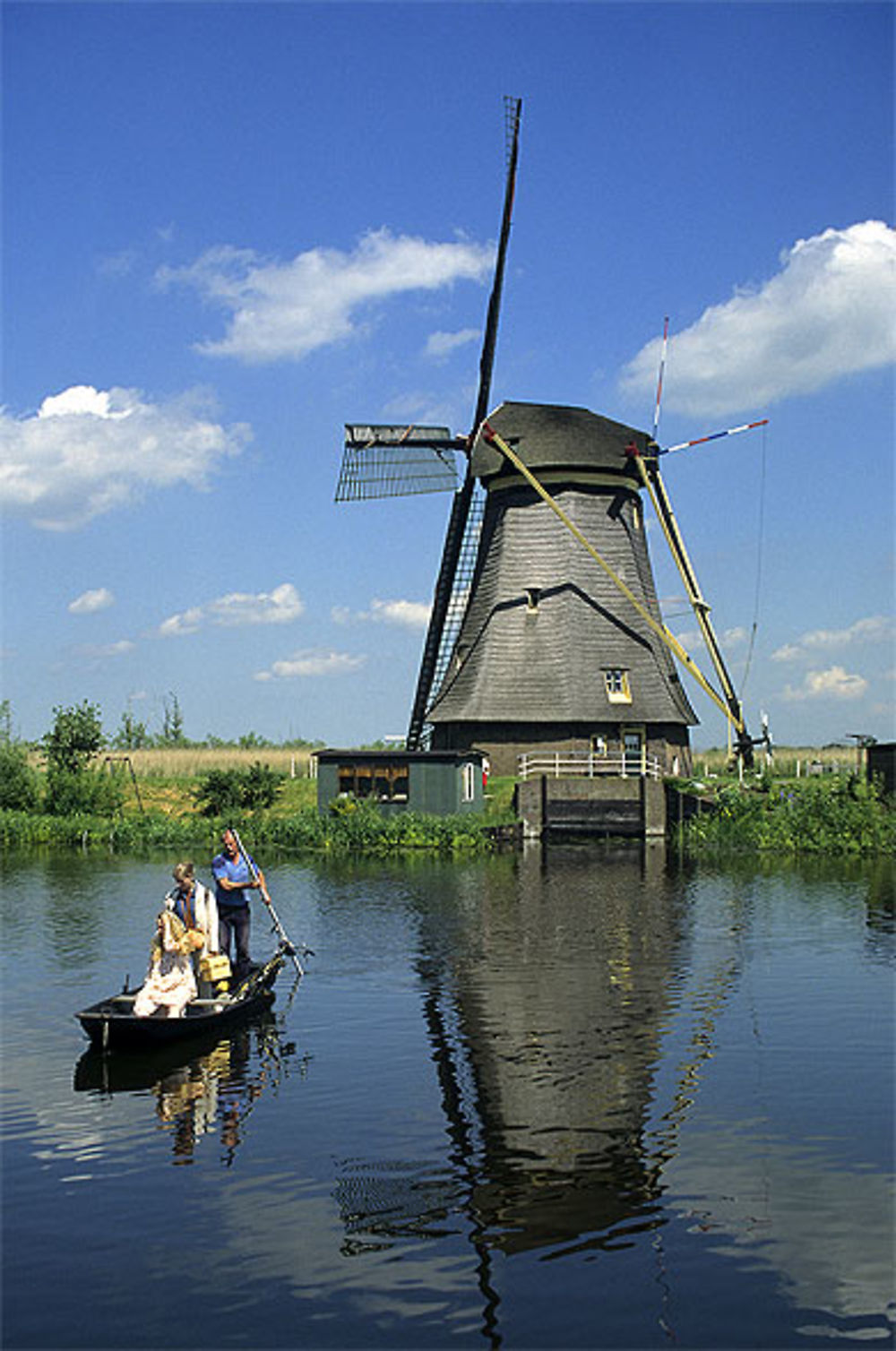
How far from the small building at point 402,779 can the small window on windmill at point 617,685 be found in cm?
574

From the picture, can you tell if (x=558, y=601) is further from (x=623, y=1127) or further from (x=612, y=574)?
(x=623, y=1127)

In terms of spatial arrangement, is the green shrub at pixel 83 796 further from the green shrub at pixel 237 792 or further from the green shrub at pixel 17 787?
the green shrub at pixel 237 792

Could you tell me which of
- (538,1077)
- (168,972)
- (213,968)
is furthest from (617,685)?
(538,1077)

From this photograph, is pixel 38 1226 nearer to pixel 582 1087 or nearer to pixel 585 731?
pixel 582 1087

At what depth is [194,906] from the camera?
15914mm

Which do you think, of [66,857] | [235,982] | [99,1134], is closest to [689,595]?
[66,857]

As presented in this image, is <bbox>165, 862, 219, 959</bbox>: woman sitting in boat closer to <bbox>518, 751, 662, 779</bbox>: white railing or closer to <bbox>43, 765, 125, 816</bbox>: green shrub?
<bbox>518, 751, 662, 779</bbox>: white railing

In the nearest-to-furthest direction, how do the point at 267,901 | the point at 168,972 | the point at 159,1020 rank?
the point at 159,1020 < the point at 168,972 < the point at 267,901

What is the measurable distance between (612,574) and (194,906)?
3195 centimetres

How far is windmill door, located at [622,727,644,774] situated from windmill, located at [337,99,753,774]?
0.07 metres

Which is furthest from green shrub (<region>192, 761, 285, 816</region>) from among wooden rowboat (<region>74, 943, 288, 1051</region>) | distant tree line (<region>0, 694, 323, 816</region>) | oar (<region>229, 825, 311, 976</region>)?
wooden rowboat (<region>74, 943, 288, 1051</region>)

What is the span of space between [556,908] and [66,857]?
1900 cm

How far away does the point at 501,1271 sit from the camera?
864 cm

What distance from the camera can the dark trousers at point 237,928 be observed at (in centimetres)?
1797
